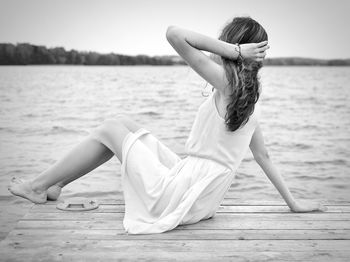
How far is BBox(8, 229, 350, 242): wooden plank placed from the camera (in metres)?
2.95

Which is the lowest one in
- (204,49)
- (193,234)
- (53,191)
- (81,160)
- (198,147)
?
(53,191)

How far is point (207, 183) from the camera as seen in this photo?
3195 millimetres

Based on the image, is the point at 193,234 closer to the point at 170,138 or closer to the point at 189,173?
the point at 189,173

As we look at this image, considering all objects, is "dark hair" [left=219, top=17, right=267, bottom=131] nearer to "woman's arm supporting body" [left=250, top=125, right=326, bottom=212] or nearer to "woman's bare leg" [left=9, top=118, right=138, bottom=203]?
"woman's arm supporting body" [left=250, top=125, right=326, bottom=212]

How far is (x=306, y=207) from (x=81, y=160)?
1550 mm

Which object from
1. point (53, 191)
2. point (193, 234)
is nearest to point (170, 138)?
point (53, 191)

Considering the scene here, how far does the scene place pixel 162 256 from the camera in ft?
8.74

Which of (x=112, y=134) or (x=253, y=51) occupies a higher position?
(x=253, y=51)

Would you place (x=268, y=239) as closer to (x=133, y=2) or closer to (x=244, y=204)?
(x=244, y=204)

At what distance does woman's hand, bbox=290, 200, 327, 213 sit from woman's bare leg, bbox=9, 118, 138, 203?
4.07ft

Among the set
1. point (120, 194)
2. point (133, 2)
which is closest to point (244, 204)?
point (120, 194)

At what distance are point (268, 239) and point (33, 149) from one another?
29.3 ft

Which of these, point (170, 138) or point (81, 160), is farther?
point (170, 138)

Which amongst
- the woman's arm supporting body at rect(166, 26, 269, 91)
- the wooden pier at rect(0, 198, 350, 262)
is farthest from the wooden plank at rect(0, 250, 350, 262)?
the woman's arm supporting body at rect(166, 26, 269, 91)
